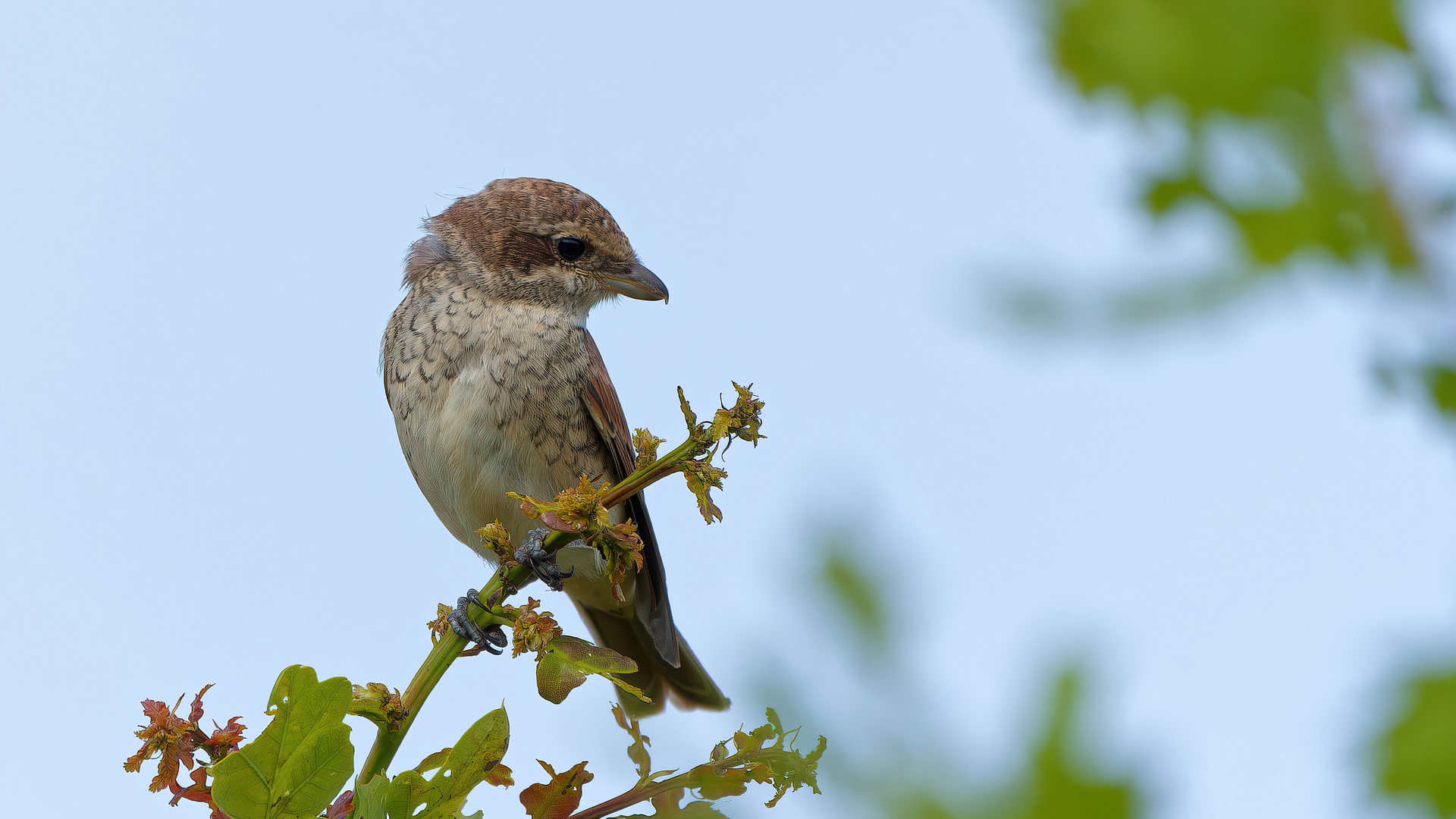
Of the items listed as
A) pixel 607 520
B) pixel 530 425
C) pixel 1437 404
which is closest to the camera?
pixel 1437 404

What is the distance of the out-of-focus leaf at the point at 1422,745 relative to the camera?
844 millimetres

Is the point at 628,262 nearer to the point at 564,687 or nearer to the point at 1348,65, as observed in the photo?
the point at 564,687

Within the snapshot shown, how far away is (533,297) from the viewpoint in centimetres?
527

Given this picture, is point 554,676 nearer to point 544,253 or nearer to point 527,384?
point 527,384

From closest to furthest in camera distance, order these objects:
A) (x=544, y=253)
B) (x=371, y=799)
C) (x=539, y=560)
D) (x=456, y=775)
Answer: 1. (x=371, y=799)
2. (x=456, y=775)
3. (x=539, y=560)
4. (x=544, y=253)

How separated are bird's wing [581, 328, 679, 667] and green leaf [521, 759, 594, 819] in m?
2.69

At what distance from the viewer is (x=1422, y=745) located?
847 mm

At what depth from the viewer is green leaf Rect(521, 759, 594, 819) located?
2.24m

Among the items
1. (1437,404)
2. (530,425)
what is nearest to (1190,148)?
(1437,404)

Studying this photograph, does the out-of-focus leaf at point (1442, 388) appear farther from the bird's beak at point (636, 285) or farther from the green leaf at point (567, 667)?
the bird's beak at point (636, 285)

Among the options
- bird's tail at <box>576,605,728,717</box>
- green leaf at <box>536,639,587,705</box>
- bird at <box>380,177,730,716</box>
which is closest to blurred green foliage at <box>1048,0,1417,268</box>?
green leaf at <box>536,639,587,705</box>

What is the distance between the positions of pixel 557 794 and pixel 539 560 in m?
0.61

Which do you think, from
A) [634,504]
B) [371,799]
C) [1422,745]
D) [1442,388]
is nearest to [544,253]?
[634,504]

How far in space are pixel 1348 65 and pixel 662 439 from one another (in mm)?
1682
